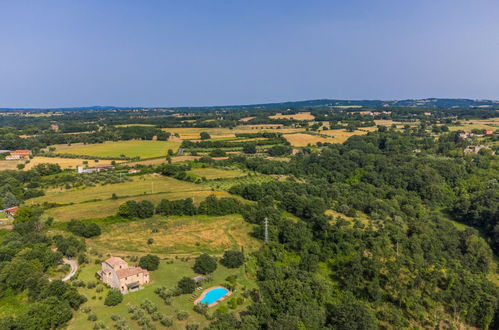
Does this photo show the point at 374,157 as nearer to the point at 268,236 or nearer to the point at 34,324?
the point at 268,236

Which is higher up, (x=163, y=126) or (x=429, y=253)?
(x=163, y=126)

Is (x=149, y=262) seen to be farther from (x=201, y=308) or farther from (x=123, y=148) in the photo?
(x=123, y=148)

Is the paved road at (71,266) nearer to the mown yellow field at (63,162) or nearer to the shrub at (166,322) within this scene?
the shrub at (166,322)

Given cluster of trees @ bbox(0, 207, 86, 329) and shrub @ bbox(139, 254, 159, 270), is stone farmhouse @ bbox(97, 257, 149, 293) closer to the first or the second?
shrub @ bbox(139, 254, 159, 270)

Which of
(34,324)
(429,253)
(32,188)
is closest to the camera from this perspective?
(34,324)

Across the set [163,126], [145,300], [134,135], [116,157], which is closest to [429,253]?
[145,300]

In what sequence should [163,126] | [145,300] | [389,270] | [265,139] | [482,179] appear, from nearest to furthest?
[145,300], [389,270], [482,179], [265,139], [163,126]

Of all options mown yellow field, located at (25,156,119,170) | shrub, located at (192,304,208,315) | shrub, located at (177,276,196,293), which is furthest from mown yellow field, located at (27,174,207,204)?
shrub, located at (192,304,208,315)
